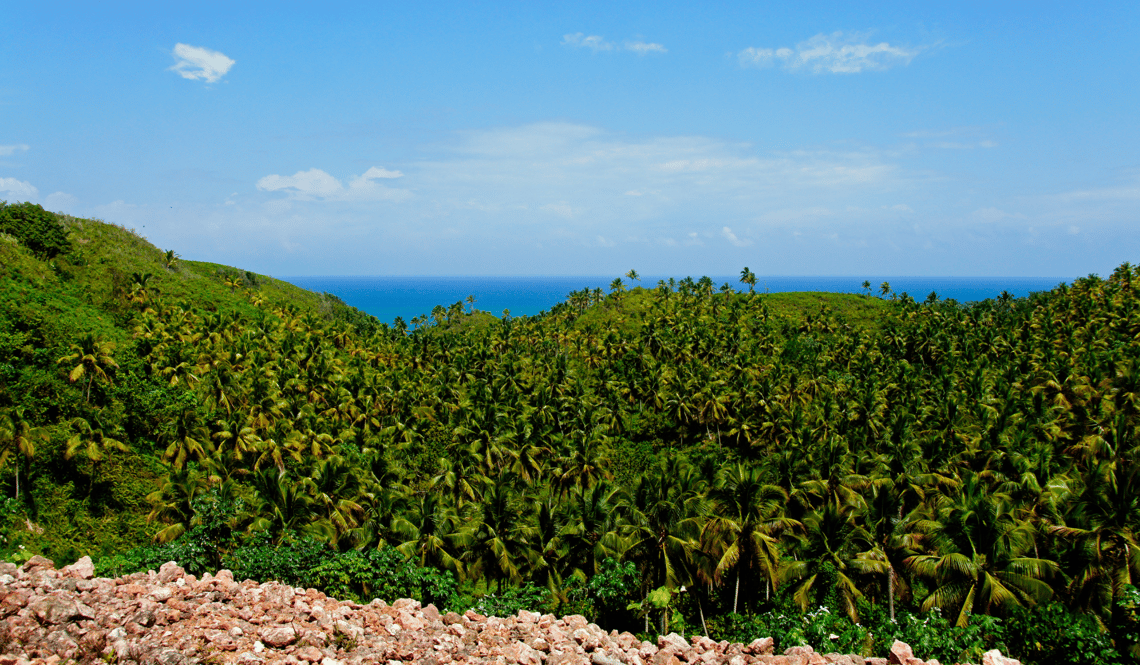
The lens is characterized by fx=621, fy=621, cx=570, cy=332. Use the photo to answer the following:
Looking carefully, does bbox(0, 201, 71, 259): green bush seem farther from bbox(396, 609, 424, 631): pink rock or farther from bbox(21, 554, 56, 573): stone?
bbox(396, 609, 424, 631): pink rock

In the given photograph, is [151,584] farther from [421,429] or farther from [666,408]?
[666,408]

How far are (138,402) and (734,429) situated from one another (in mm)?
53686

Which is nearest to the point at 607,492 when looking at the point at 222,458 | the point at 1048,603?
the point at 1048,603

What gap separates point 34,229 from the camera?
6781 centimetres

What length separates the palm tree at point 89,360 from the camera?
46250mm

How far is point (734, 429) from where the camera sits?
63.8 m

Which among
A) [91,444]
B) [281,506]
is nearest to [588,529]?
[281,506]

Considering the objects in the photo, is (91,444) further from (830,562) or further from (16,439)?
(830,562)

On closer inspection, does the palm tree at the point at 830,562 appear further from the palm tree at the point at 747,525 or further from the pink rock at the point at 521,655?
the pink rock at the point at 521,655

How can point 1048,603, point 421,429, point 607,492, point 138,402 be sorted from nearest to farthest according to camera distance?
point 1048,603 → point 607,492 → point 138,402 → point 421,429

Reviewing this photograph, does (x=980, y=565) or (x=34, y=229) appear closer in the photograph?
(x=980, y=565)

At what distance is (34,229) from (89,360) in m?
33.9

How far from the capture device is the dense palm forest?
95.6 ft

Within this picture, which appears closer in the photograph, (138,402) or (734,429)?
(138,402)
